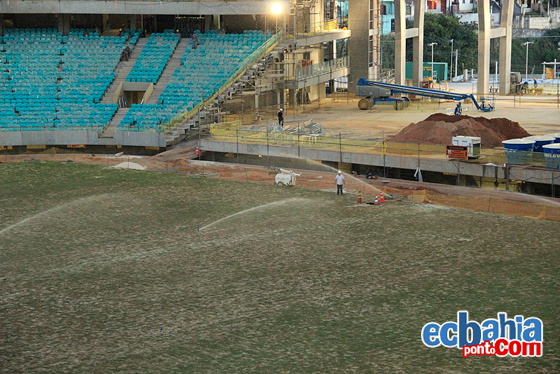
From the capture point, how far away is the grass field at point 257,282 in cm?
→ 1822

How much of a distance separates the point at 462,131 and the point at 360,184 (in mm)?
7838

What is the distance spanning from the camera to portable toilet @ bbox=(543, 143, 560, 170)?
3472 centimetres

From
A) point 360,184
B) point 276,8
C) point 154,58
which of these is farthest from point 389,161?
point 154,58

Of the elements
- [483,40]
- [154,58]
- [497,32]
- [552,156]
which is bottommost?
[552,156]

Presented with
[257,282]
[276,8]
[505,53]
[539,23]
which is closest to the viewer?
[257,282]

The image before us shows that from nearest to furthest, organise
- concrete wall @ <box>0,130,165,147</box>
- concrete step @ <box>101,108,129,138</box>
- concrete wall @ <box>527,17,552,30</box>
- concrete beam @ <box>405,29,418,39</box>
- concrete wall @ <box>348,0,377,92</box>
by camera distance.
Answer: concrete wall @ <box>0,130,165,147</box>, concrete step @ <box>101,108,129,138</box>, concrete wall @ <box>348,0,377,92</box>, concrete beam @ <box>405,29,418,39</box>, concrete wall @ <box>527,17,552,30</box>

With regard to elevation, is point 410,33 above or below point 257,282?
above

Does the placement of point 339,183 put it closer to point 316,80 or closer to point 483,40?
point 316,80

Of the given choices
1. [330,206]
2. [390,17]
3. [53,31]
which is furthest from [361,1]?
[390,17]

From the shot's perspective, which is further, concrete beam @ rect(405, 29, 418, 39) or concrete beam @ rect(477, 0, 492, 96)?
concrete beam @ rect(405, 29, 418, 39)

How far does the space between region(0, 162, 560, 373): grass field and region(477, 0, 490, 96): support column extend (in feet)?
132

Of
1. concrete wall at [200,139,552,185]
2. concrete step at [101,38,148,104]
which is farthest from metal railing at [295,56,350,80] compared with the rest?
concrete wall at [200,139,552,185]

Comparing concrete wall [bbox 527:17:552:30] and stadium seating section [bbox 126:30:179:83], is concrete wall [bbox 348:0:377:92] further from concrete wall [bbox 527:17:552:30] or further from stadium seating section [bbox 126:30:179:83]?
concrete wall [bbox 527:17:552:30]

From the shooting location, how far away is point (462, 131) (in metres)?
41.9
